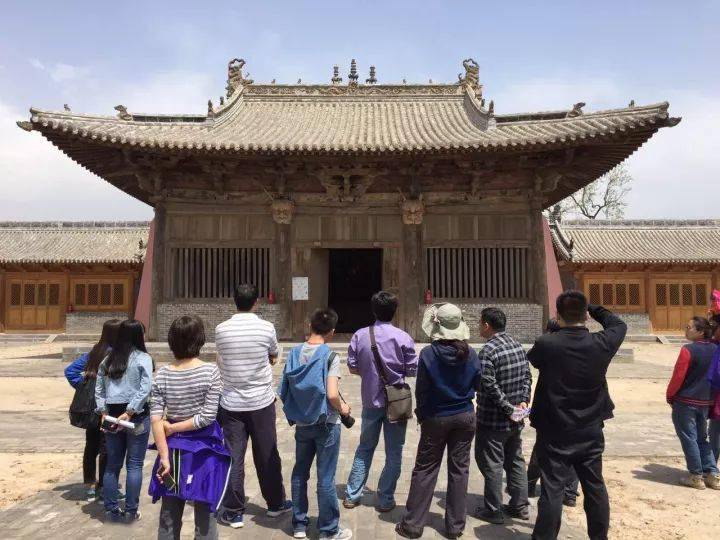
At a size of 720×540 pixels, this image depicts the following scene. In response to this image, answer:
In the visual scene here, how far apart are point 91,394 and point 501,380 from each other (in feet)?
9.86

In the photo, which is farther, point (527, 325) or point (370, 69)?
point (370, 69)

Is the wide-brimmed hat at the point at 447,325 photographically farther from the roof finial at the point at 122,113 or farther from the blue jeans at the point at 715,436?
the roof finial at the point at 122,113

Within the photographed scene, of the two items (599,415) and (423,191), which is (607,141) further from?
(599,415)

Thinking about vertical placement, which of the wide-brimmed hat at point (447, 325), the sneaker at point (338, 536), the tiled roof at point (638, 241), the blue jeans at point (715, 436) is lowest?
the sneaker at point (338, 536)

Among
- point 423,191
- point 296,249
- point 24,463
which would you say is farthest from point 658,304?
point 24,463

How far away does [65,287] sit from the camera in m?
21.7

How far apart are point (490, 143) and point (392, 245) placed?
315 centimetres

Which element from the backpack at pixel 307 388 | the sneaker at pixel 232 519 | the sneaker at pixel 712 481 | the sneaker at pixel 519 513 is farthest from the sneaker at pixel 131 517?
the sneaker at pixel 712 481

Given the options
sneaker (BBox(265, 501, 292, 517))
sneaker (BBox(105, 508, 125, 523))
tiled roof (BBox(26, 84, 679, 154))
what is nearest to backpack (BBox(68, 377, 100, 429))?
sneaker (BBox(105, 508, 125, 523))

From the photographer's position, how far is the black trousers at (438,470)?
341 cm

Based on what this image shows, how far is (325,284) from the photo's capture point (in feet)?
41.9

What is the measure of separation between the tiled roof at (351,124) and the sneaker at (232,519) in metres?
8.49

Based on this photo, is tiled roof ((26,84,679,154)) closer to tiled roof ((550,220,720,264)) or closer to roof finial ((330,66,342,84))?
roof finial ((330,66,342,84))

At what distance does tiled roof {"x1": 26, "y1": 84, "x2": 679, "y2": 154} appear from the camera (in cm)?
→ 1053
